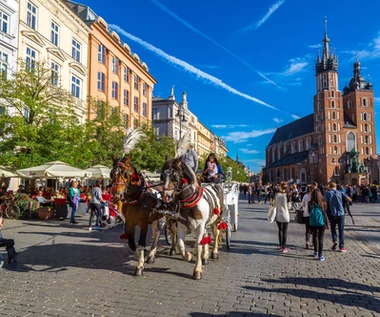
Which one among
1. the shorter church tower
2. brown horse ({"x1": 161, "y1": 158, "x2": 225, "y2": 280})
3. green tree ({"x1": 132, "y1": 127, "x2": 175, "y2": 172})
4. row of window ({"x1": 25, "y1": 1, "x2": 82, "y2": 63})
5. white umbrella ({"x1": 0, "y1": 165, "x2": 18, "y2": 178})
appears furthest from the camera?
the shorter church tower

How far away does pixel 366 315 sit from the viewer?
14.5 ft

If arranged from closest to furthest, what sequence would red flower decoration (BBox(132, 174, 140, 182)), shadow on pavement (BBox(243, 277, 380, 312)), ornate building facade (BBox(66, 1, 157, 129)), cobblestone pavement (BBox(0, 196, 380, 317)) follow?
1. cobblestone pavement (BBox(0, 196, 380, 317))
2. shadow on pavement (BBox(243, 277, 380, 312))
3. red flower decoration (BBox(132, 174, 140, 182))
4. ornate building facade (BBox(66, 1, 157, 129))

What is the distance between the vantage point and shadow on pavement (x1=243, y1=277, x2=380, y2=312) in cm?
491

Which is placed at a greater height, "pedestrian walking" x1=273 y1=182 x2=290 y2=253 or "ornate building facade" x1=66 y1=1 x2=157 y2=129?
"ornate building facade" x1=66 y1=1 x2=157 y2=129

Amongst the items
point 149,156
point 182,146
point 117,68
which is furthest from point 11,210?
point 117,68

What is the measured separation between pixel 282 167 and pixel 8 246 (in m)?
111

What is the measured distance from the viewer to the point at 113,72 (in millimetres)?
36281

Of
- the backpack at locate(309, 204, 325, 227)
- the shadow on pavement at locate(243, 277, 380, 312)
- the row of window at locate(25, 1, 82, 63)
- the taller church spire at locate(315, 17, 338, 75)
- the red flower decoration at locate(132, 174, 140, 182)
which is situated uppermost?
the taller church spire at locate(315, 17, 338, 75)

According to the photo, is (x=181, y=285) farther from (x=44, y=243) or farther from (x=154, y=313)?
(x=44, y=243)

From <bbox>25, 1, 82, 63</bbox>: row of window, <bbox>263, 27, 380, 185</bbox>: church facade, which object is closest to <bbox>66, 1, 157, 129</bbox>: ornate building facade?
<bbox>25, 1, 82, 63</bbox>: row of window

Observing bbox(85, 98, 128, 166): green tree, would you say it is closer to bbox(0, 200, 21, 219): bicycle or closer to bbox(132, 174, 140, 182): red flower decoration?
bbox(0, 200, 21, 219): bicycle

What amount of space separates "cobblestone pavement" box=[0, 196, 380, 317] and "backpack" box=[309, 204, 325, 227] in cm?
94

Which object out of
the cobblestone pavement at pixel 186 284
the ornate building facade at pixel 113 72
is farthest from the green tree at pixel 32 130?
the ornate building facade at pixel 113 72

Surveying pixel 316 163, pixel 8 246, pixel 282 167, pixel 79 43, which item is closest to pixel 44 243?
pixel 8 246
